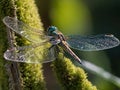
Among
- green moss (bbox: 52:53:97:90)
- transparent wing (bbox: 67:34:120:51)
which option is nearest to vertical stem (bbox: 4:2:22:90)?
green moss (bbox: 52:53:97:90)

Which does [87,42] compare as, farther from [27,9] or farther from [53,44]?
[27,9]

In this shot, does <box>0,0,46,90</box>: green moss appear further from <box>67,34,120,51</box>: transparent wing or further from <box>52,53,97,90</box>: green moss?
<box>67,34,120,51</box>: transparent wing

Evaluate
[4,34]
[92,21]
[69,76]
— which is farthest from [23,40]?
[92,21]

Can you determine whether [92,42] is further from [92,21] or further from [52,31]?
[92,21]

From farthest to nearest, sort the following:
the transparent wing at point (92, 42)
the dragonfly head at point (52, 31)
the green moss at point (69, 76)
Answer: the transparent wing at point (92, 42) → the dragonfly head at point (52, 31) → the green moss at point (69, 76)

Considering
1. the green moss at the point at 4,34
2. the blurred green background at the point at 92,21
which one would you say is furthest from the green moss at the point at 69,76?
the blurred green background at the point at 92,21

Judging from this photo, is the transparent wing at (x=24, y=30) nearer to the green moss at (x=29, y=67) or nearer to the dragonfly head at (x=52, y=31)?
the green moss at (x=29, y=67)
